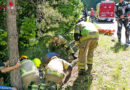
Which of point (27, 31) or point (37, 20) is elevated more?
point (37, 20)

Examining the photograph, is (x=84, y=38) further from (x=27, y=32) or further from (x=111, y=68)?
(x=27, y=32)

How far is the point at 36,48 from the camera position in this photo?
18.6 feet

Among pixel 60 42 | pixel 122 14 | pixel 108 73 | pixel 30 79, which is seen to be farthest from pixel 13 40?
pixel 122 14

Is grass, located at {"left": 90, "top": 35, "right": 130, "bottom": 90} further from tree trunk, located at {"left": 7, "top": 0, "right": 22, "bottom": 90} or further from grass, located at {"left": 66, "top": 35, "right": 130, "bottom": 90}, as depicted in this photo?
tree trunk, located at {"left": 7, "top": 0, "right": 22, "bottom": 90}

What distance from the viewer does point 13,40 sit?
9.98 ft

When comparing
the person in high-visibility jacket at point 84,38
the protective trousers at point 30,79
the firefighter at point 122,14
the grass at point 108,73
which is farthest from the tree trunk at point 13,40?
the firefighter at point 122,14

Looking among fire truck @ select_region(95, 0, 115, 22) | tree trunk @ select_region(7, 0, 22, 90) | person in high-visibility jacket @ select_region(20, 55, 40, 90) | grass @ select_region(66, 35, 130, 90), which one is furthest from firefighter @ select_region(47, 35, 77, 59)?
fire truck @ select_region(95, 0, 115, 22)

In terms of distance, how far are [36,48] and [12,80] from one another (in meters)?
2.47

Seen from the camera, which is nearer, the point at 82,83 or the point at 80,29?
the point at 82,83

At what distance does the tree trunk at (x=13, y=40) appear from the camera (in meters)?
2.90


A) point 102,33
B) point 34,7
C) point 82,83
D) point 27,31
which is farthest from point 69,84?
point 102,33

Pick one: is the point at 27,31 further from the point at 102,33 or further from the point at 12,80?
the point at 102,33

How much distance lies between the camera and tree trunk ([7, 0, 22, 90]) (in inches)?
114

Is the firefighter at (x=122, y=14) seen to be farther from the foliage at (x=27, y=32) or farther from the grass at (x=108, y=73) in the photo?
the foliage at (x=27, y=32)
